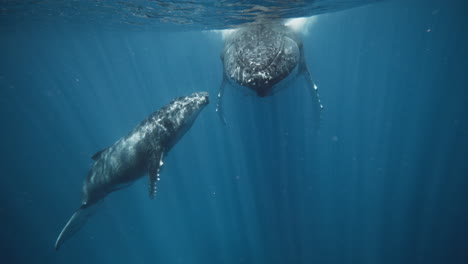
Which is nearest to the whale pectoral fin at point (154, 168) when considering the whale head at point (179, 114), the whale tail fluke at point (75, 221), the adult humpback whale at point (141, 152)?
the adult humpback whale at point (141, 152)

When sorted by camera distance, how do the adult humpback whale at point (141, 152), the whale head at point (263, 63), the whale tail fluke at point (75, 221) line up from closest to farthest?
the whale head at point (263, 63) < the adult humpback whale at point (141, 152) < the whale tail fluke at point (75, 221)

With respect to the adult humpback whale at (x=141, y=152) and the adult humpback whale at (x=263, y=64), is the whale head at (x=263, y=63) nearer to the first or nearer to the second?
the adult humpback whale at (x=263, y=64)

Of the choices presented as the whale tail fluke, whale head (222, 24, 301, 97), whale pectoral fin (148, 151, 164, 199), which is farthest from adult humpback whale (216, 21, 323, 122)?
the whale tail fluke

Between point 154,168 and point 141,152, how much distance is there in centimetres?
82

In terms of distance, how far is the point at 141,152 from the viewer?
7.99m

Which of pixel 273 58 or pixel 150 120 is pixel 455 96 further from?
pixel 150 120

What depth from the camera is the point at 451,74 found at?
1332 inches

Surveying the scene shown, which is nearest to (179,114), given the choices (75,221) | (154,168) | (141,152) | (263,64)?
(141,152)

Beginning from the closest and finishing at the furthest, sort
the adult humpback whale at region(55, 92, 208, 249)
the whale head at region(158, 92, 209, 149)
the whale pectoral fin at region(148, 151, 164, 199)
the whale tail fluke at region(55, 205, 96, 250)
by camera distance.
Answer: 1. the whale pectoral fin at region(148, 151, 164, 199)
2. the adult humpback whale at region(55, 92, 208, 249)
3. the whale head at region(158, 92, 209, 149)
4. the whale tail fluke at region(55, 205, 96, 250)

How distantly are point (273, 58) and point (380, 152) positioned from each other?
2875cm

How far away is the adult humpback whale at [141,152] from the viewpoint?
26.2 ft

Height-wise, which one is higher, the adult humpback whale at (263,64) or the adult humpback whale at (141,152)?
the adult humpback whale at (263,64)

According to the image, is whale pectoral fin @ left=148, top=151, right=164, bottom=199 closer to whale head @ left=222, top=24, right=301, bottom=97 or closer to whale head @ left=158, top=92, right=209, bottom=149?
whale head @ left=158, top=92, right=209, bottom=149

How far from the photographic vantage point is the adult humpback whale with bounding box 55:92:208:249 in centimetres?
800
